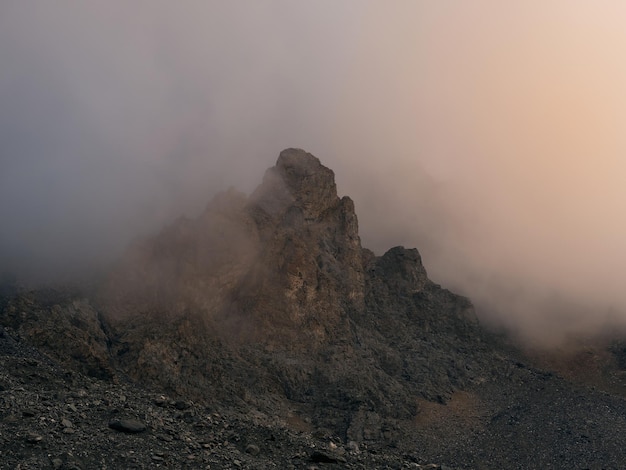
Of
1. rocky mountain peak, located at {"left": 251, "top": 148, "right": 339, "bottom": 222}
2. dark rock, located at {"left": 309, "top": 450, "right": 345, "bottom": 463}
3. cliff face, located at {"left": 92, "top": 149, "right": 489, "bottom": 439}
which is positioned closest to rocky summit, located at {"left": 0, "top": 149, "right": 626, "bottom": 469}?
dark rock, located at {"left": 309, "top": 450, "right": 345, "bottom": 463}

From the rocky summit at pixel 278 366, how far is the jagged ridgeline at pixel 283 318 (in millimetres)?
274

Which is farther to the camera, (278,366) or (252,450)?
(278,366)

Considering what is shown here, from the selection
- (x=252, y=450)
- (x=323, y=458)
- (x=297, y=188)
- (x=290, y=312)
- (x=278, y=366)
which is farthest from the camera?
(x=297, y=188)

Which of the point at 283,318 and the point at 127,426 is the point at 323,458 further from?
the point at 283,318

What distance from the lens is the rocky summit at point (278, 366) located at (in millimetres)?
42875

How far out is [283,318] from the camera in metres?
94.1

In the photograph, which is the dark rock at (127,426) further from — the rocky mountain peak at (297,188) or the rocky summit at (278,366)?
the rocky mountain peak at (297,188)

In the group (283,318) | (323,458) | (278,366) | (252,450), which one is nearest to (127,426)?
(252,450)

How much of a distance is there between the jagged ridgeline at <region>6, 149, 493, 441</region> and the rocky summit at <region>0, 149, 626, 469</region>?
274 mm

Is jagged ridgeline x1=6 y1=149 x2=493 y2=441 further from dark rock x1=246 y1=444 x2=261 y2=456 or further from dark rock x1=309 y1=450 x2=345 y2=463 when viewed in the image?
dark rock x1=309 y1=450 x2=345 y2=463

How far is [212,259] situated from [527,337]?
70.5m

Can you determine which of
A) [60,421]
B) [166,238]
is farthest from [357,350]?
[60,421]

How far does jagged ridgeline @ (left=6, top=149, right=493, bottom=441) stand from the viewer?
246 ft

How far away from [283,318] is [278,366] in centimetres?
1061
